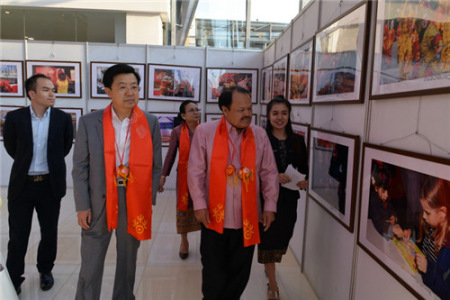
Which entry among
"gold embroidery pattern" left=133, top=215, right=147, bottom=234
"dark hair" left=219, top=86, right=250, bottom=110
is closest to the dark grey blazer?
"gold embroidery pattern" left=133, top=215, right=147, bottom=234

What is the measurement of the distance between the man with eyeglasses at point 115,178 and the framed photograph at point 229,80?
14.6 feet

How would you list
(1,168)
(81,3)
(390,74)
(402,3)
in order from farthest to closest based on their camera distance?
(81,3)
(1,168)
(390,74)
(402,3)

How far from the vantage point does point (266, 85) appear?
5.98 m

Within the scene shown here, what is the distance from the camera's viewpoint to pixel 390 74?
1.90m

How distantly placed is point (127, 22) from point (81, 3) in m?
1.22

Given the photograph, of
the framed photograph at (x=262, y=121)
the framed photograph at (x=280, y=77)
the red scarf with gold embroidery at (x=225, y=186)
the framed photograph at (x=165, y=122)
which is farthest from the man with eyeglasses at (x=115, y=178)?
the framed photograph at (x=165, y=122)

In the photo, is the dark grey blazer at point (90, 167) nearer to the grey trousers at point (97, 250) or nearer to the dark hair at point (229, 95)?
the grey trousers at point (97, 250)

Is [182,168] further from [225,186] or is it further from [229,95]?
[229,95]

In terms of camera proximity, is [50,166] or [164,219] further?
[164,219]

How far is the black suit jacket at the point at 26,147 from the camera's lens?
289 centimetres

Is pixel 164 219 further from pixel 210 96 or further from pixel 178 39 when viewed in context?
pixel 178 39

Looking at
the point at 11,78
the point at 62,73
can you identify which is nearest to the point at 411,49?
the point at 62,73

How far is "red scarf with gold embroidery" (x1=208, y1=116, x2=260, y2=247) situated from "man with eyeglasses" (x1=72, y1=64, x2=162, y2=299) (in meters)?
0.51

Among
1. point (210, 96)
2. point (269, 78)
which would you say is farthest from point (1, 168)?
point (269, 78)
